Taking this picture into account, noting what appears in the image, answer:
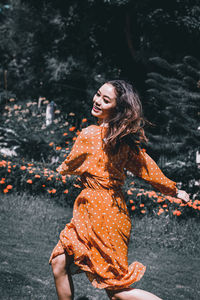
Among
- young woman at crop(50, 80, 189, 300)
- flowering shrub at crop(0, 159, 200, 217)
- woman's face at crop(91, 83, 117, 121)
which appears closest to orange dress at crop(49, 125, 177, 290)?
young woman at crop(50, 80, 189, 300)

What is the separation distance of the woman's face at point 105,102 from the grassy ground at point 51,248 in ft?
5.00

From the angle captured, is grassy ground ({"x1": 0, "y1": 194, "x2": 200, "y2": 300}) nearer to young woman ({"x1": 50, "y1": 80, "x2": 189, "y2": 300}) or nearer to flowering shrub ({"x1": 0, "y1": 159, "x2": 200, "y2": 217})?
flowering shrub ({"x1": 0, "y1": 159, "x2": 200, "y2": 217})

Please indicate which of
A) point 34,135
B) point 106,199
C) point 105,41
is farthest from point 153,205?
point 105,41

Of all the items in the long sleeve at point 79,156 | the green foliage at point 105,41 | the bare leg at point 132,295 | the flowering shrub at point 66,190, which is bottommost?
the flowering shrub at point 66,190

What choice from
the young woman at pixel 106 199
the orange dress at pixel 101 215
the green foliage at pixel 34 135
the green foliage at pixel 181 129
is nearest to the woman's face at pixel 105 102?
the young woman at pixel 106 199

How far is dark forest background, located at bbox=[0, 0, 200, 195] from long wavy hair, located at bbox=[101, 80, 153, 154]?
3535mm

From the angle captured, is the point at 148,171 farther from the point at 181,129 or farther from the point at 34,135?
the point at 34,135

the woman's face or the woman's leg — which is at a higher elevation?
the woman's face

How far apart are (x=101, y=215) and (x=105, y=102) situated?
0.70m

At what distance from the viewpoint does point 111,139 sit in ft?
7.41

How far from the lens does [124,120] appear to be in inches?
91.9

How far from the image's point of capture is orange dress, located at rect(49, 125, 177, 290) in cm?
218

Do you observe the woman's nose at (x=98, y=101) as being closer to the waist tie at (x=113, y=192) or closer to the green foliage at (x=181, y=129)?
the waist tie at (x=113, y=192)

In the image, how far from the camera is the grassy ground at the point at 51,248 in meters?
3.26
